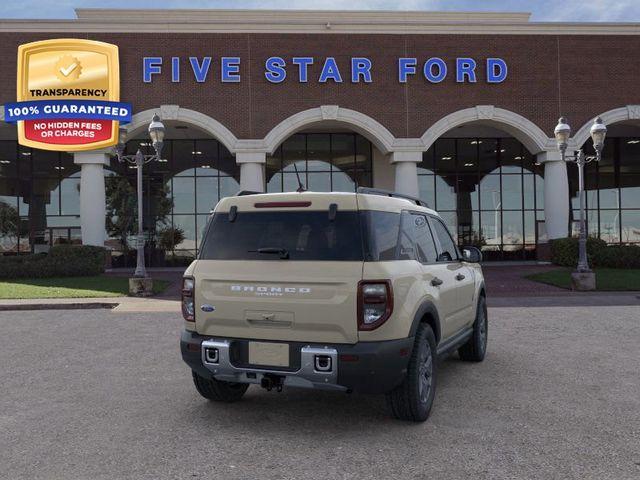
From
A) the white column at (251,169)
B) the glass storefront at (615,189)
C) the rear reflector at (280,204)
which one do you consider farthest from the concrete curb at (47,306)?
the glass storefront at (615,189)

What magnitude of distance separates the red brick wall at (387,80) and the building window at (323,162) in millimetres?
5256

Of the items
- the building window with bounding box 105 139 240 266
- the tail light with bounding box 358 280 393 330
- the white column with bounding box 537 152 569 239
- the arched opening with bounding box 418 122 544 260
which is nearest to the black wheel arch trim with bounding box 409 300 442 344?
the tail light with bounding box 358 280 393 330

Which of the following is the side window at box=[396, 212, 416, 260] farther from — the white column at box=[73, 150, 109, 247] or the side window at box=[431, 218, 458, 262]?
the white column at box=[73, 150, 109, 247]

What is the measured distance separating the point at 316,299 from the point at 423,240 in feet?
5.24

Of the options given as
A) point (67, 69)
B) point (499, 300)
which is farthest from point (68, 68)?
point (499, 300)

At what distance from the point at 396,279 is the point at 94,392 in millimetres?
3660

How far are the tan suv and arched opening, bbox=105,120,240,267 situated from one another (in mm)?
24195

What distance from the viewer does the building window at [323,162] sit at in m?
28.5

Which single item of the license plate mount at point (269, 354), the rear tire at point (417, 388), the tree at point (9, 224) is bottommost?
the rear tire at point (417, 388)

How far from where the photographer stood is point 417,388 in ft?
15.1

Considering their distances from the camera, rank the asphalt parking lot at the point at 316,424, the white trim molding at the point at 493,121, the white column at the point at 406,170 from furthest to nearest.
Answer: the white trim molding at the point at 493,121, the white column at the point at 406,170, the asphalt parking lot at the point at 316,424

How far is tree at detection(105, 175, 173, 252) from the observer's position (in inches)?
1128

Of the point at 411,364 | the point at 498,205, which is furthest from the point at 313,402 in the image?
the point at 498,205

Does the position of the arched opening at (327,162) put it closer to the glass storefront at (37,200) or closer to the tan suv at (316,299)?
the glass storefront at (37,200)
